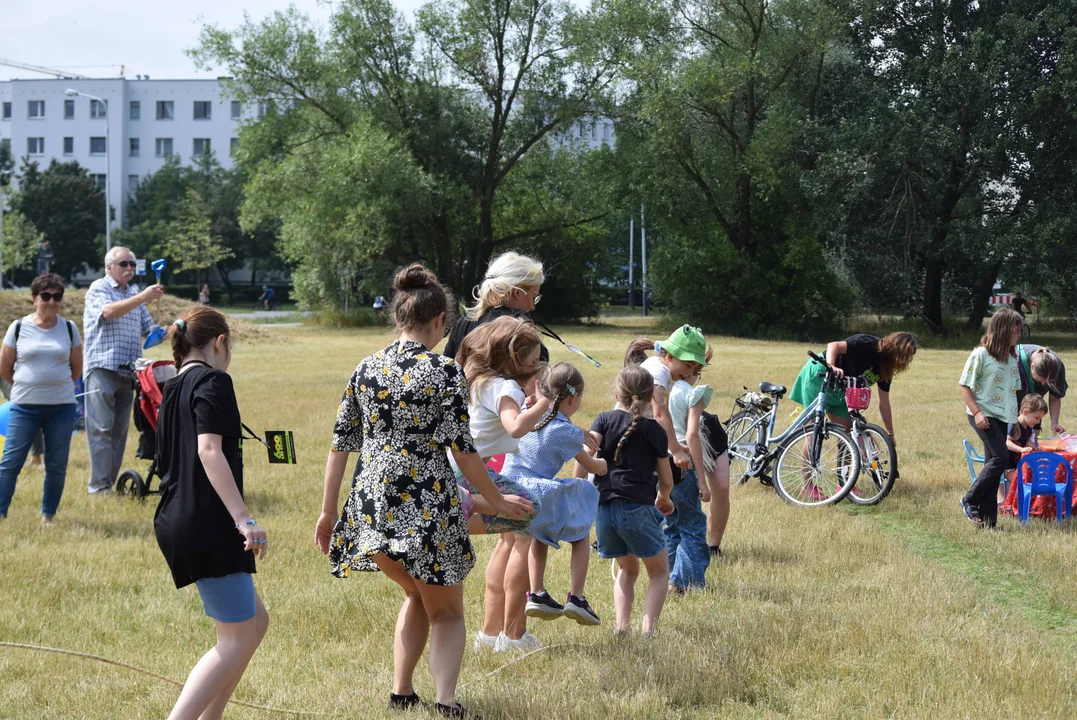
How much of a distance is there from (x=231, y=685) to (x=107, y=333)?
18.3 feet

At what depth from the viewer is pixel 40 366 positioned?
782 cm

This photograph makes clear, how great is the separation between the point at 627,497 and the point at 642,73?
3287 cm

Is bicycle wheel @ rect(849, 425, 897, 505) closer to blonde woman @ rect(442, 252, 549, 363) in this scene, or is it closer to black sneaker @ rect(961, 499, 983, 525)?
black sneaker @ rect(961, 499, 983, 525)

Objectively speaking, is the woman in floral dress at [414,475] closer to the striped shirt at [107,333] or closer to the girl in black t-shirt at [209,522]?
the girl in black t-shirt at [209,522]

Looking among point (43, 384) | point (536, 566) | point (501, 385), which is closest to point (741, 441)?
point (536, 566)

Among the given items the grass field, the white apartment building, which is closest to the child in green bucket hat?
the grass field

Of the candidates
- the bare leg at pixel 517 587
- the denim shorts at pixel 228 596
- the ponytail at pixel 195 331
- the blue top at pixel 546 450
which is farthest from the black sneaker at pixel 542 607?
the ponytail at pixel 195 331

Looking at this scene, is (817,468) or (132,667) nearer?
(132,667)

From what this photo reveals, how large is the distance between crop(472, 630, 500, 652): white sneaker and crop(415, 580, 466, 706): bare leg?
1008 millimetres

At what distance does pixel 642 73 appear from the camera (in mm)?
36375

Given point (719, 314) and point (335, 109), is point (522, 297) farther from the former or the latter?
point (335, 109)

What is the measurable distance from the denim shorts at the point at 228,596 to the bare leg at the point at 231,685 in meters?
0.08

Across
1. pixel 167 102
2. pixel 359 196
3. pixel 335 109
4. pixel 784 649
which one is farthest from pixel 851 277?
pixel 167 102

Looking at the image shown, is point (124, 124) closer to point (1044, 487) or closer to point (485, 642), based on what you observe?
point (1044, 487)
